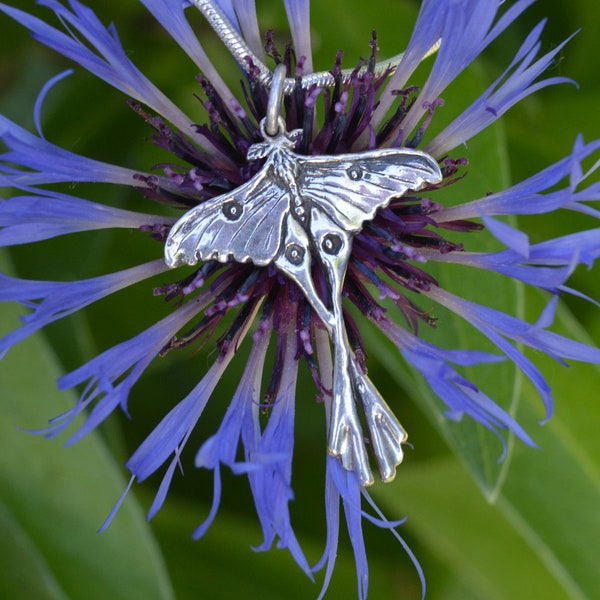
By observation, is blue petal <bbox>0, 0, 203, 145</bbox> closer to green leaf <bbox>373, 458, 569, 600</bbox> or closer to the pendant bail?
the pendant bail

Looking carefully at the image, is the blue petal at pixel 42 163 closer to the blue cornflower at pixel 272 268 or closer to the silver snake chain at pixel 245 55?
the blue cornflower at pixel 272 268

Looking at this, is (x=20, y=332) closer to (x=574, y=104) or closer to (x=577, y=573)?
(x=577, y=573)

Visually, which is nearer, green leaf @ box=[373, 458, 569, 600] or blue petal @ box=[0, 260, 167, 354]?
blue petal @ box=[0, 260, 167, 354]

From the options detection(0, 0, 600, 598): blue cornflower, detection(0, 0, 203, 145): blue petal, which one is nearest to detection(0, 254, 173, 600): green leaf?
detection(0, 0, 600, 598): blue cornflower

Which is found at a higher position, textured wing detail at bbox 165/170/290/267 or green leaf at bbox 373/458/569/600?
textured wing detail at bbox 165/170/290/267

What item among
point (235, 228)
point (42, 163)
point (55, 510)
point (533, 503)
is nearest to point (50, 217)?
point (42, 163)

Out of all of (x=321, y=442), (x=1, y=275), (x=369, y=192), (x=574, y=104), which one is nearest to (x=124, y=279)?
(x=1, y=275)

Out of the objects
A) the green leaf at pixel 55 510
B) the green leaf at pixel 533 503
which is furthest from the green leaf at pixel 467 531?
the green leaf at pixel 55 510
